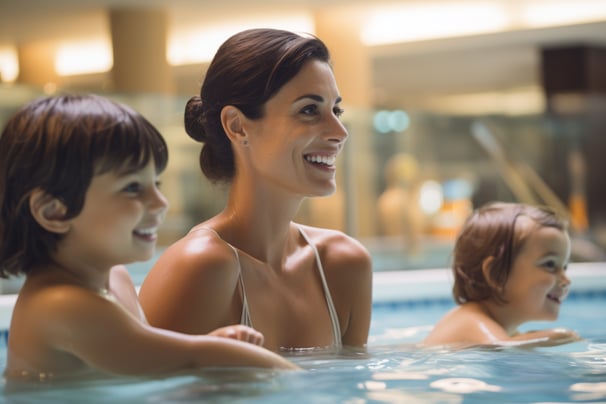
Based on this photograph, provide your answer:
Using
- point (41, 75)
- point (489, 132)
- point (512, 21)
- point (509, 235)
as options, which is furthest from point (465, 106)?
point (509, 235)

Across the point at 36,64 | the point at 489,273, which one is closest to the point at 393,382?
the point at 489,273

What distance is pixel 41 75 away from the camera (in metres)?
16.2

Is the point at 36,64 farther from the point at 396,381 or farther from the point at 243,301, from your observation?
the point at 396,381

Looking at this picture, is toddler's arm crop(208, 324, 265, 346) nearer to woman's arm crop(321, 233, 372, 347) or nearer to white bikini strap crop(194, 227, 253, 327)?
white bikini strap crop(194, 227, 253, 327)

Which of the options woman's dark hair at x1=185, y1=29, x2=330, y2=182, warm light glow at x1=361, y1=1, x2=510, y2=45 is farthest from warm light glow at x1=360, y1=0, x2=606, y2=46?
woman's dark hair at x1=185, y1=29, x2=330, y2=182

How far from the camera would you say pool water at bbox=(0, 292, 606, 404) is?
1.89 m

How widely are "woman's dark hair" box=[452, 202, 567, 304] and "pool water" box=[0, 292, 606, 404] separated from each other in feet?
1.33

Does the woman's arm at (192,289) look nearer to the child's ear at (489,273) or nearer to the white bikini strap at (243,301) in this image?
the white bikini strap at (243,301)

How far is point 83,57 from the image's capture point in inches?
679

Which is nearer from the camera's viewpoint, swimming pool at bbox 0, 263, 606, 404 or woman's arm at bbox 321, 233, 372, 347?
swimming pool at bbox 0, 263, 606, 404

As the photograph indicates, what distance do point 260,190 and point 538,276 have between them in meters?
1.18

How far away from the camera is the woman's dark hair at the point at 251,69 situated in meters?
2.38

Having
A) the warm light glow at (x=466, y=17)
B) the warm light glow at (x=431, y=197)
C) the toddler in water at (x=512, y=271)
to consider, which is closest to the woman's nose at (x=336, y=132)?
the toddler in water at (x=512, y=271)

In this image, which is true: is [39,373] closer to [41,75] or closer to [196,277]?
[196,277]
